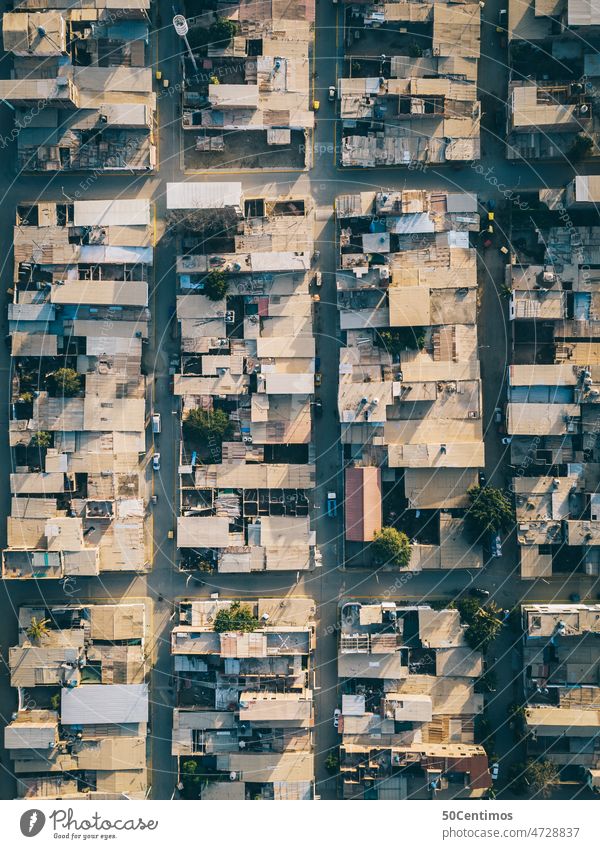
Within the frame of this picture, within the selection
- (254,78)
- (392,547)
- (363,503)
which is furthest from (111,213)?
(392,547)

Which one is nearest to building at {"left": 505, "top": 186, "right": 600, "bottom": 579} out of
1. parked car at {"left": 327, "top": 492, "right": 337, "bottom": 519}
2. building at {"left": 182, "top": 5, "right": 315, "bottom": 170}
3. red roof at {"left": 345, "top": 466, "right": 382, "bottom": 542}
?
red roof at {"left": 345, "top": 466, "right": 382, "bottom": 542}

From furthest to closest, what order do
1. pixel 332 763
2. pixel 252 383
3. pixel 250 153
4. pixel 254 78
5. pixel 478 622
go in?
1. pixel 250 153
2. pixel 252 383
3. pixel 254 78
4. pixel 332 763
5. pixel 478 622

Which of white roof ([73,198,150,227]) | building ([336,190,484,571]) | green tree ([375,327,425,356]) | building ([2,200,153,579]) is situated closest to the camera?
green tree ([375,327,425,356])

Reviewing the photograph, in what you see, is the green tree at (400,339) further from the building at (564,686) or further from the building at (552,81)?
the building at (564,686)

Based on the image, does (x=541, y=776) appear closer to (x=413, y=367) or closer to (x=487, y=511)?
(x=487, y=511)

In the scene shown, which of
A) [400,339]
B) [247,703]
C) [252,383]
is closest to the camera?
[247,703]

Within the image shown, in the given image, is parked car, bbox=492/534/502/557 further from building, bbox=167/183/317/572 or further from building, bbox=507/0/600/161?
building, bbox=507/0/600/161

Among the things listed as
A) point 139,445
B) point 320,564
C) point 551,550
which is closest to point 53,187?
point 139,445

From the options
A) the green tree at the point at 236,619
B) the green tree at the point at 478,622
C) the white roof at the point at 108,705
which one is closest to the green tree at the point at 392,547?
the green tree at the point at 478,622
